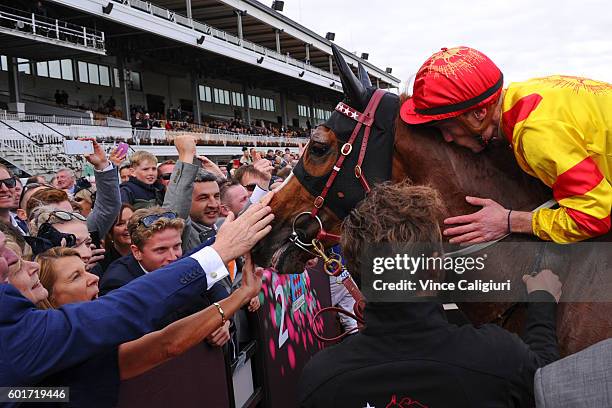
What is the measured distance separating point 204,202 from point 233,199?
0.43 meters

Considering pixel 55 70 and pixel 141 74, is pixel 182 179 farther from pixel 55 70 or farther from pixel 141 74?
pixel 141 74

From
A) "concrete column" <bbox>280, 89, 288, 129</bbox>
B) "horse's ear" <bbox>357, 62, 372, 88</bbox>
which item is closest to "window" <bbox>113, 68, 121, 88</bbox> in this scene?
"concrete column" <bbox>280, 89, 288, 129</bbox>

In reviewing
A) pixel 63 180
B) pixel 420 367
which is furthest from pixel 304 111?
pixel 420 367

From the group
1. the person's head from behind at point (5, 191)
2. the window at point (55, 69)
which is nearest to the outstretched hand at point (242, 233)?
the person's head from behind at point (5, 191)

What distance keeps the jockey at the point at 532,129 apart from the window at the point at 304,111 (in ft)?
156

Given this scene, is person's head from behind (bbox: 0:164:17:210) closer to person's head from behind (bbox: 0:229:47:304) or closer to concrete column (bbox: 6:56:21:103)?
person's head from behind (bbox: 0:229:47:304)

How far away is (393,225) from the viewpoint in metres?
1.54

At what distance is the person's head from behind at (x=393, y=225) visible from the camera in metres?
1.53

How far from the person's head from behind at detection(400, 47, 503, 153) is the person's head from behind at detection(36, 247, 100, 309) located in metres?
1.65

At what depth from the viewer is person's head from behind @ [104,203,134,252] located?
4012mm

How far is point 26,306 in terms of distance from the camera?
145 cm

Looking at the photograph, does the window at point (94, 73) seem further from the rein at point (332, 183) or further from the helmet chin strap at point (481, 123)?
the helmet chin strap at point (481, 123)

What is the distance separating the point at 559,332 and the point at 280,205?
1.25 m

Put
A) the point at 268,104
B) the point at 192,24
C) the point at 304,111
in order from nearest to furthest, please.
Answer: the point at 192,24 < the point at 268,104 < the point at 304,111
